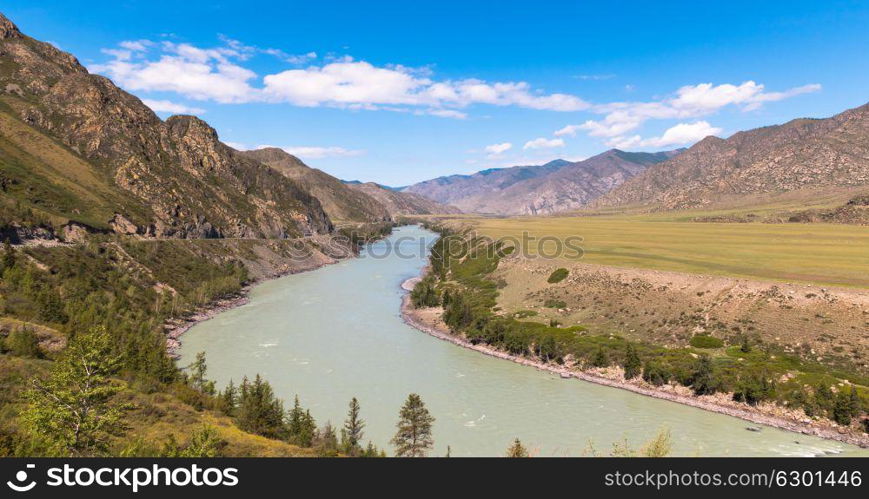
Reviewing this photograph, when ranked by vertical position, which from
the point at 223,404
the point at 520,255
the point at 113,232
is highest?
the point at 113,232

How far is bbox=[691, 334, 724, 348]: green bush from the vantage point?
172ft

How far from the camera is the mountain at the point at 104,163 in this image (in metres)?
101

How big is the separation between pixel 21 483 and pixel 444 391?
39.1 meters

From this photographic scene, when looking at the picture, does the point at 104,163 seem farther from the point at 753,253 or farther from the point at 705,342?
the point at 753,253

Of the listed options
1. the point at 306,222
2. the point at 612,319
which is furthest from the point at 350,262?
the point at 612,319

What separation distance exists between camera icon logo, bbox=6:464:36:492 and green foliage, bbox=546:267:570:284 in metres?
78.0

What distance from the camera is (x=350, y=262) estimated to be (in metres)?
161

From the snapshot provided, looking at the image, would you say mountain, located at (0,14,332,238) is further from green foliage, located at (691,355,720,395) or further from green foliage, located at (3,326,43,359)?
green foliage, located at (691,355,720,395)

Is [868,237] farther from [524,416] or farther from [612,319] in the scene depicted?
[524,416]

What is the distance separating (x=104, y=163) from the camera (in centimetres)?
12738

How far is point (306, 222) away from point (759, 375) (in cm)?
16760

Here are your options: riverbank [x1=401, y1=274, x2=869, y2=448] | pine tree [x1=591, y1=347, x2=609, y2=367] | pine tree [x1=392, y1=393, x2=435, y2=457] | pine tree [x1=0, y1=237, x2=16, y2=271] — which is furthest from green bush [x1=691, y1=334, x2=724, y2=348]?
pine tree [x1=0, y1=237, x2=16, y2=271]

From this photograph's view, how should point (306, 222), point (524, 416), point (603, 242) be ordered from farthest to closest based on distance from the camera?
point (306, 222) < point (603, 242) < point (524, 416)

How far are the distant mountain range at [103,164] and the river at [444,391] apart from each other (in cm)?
5228
